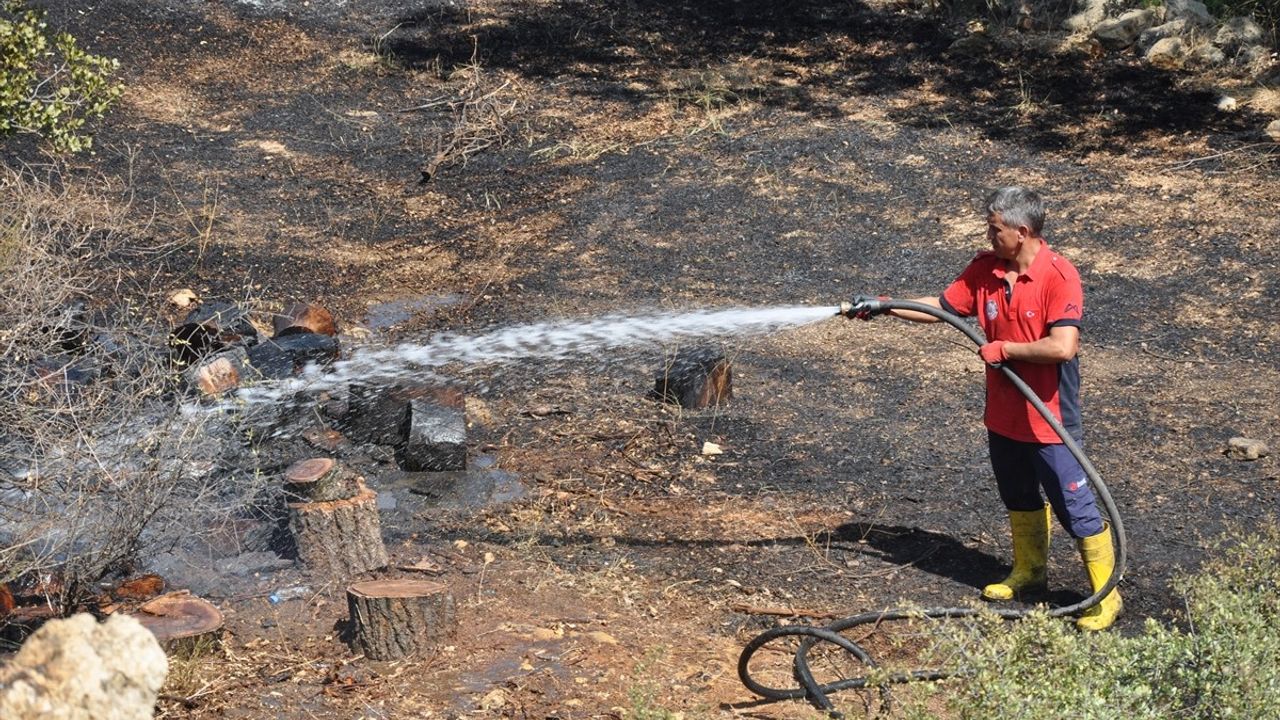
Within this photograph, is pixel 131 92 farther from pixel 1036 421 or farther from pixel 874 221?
pixel 1036 421

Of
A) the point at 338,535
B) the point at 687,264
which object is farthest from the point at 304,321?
the point at 338,535

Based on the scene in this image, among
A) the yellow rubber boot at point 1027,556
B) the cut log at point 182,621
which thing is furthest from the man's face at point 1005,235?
the cut log at point 182,621

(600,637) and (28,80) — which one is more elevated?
(28,80)

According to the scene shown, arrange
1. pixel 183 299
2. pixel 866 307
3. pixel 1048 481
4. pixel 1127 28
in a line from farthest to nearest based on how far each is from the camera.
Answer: pixel 1127 28
pixel 183 299
pixel 866 307
pixel 1048 481

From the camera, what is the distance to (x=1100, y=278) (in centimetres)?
835

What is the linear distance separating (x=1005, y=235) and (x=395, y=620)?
257 cm

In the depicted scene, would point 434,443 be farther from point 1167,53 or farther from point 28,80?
point 1167,53

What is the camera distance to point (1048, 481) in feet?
15.7

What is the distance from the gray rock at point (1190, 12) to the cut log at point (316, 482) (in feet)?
30.7

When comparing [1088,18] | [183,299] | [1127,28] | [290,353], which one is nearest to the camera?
[290,353]

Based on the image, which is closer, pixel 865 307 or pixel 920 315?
pixel 865 307

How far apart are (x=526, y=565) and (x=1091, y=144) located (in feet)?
22.5

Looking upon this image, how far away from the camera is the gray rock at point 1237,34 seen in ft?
36.4

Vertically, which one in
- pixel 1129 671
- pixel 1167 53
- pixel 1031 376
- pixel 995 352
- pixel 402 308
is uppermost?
pixel 1167 53
